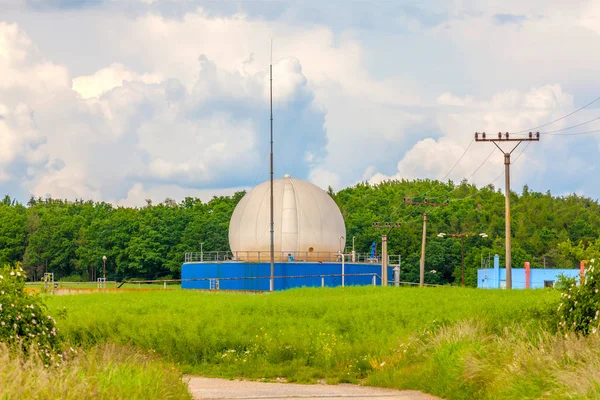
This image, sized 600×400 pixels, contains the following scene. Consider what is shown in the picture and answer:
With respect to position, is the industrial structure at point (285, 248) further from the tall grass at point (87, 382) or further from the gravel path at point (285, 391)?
the tall grass at point (87, 382)

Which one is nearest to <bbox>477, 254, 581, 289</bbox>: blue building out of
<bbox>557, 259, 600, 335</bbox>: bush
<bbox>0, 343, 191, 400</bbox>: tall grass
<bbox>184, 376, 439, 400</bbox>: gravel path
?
<bbox>557, 259, 600, 335</bbox>: bush

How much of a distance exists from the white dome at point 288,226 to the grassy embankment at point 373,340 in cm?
3328

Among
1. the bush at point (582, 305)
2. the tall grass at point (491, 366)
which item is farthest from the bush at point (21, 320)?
the bush at point (582, 305)

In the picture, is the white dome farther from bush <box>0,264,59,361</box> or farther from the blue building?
bush <box>0,264,59,361</box>

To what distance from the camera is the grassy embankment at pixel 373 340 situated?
14484 millimetres

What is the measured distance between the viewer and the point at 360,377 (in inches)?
764

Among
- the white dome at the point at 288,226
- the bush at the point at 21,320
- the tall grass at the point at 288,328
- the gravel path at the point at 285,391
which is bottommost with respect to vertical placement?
the gravel path at the point at 285,391

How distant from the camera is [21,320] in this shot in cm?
1638

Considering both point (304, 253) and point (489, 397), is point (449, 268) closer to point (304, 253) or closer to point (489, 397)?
point (304, 253)

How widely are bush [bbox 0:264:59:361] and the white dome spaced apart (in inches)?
1732

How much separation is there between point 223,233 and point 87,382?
85.7m

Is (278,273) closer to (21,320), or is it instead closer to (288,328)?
(288,328)

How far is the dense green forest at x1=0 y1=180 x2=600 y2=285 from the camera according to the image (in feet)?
314

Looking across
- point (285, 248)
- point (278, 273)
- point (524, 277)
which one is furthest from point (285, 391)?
point (524, 277)
